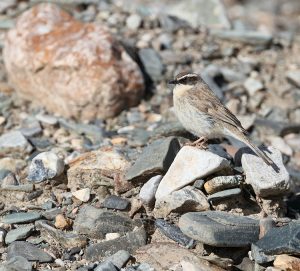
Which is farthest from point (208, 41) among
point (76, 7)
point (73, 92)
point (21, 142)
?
point (21, 142)

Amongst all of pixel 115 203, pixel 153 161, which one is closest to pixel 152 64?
pixel 153 161

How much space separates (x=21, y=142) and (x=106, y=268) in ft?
9.52

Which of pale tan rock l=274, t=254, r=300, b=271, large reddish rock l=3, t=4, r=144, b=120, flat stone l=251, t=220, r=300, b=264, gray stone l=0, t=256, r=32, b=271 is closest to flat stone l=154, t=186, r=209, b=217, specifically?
flat stone l=251, t=220, r=300, b=264

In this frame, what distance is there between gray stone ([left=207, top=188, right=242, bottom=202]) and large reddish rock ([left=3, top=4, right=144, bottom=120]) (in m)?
2.96

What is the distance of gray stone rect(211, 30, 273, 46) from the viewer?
12.0 metres

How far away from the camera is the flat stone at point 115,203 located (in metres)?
7.13

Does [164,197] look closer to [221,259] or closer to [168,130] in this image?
[221,259]

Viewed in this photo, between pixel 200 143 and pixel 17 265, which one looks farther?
pixel 200 143

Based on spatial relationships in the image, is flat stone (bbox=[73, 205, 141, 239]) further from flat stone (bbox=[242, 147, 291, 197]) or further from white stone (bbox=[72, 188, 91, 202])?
flat stone (bbox=[242, 147, 291, 197])

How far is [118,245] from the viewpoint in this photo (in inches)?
262

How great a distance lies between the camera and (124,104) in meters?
9.83

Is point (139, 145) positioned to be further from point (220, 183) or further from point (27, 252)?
point (27, 252)

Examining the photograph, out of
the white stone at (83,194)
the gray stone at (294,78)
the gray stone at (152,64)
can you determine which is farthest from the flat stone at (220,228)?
the gray stone at (294,78)

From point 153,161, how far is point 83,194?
0.85 metres
